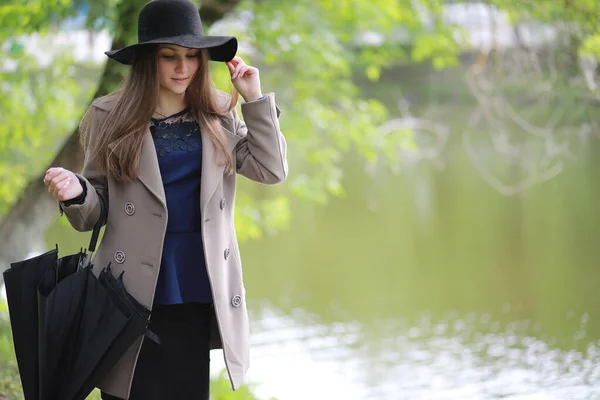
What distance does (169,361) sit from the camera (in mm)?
2195

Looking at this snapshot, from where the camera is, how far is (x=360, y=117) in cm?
743

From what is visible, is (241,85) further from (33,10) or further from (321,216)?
(321,216)

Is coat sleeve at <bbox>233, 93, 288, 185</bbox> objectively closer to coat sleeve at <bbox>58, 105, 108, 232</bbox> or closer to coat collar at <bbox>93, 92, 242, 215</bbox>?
coat collar at <bbox>93, 92, 242, 215</bbox>

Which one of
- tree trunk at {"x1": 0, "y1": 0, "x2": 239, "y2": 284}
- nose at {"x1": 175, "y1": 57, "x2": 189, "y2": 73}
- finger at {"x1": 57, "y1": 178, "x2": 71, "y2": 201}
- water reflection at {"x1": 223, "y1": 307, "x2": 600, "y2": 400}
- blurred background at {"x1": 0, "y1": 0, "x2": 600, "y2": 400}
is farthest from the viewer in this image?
water reflection at {"x1": 223, "y1": 307, "x2": 600, "y2": 400}

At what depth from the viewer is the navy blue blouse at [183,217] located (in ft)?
7.17

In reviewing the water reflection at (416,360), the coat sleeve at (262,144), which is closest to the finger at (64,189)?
the coat sleeve at (262,144)

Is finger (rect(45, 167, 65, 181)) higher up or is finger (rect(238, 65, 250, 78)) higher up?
finger (rect(238, 65, 250, 78))

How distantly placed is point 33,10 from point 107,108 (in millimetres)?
2578

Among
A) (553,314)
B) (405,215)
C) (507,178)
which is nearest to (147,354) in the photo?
(553,314)

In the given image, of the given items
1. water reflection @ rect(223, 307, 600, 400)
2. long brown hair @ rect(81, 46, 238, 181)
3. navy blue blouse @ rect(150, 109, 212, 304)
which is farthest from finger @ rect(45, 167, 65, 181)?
water reflection @ rect(223, 307, 600, 400)

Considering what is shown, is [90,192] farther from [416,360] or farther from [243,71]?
[416,360]

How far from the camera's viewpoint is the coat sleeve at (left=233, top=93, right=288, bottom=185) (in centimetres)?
222

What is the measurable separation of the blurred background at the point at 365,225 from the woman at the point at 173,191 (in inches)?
66.9

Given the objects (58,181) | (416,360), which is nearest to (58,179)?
(58,181)
